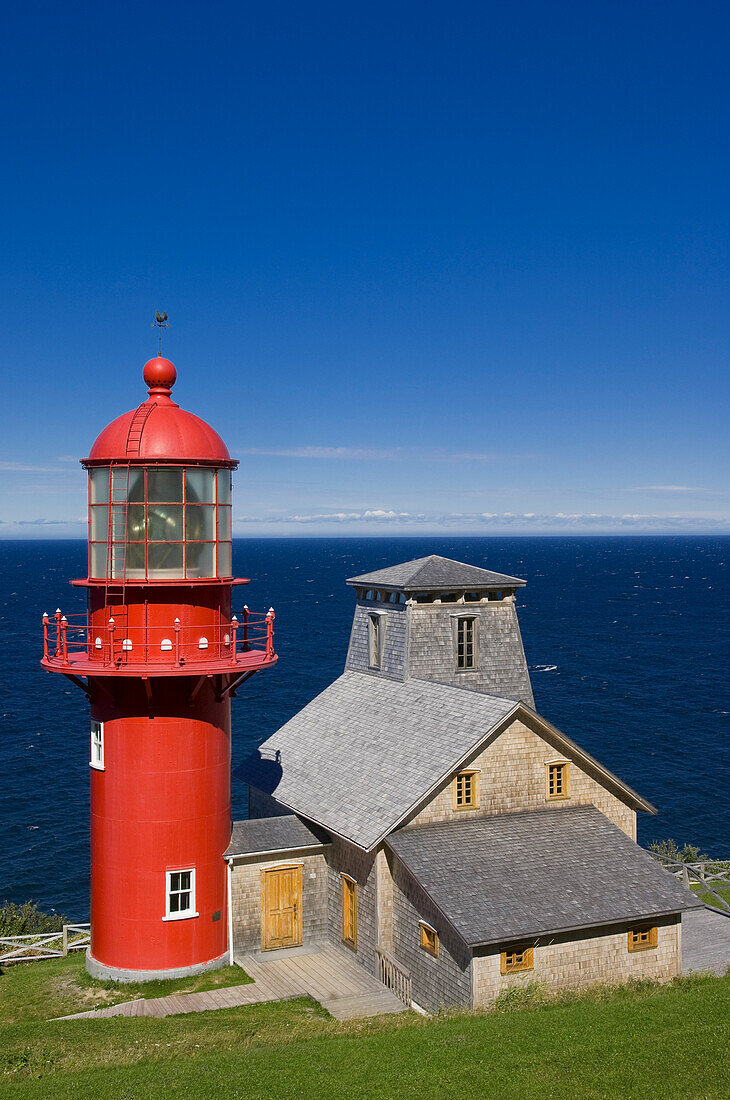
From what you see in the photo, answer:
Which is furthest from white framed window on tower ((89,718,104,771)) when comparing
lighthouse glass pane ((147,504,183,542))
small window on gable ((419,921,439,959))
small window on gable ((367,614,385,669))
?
small window on gable ((367,614,385,669))

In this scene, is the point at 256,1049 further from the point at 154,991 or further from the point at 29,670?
the point at 29,670

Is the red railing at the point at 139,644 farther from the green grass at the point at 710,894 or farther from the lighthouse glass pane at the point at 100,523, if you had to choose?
the green grass at the point at 710,894

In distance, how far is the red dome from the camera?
22.0m

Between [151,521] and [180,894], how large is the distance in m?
9.28

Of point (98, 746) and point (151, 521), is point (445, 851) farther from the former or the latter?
point (151, 521)

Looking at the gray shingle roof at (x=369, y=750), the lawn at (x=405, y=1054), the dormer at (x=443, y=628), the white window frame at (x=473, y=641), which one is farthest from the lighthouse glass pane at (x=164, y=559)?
the white window frame at (x=473, y=641)

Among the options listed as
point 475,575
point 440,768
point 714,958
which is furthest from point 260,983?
point 475,575

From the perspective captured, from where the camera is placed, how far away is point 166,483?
21922mm

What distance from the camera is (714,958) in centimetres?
2480

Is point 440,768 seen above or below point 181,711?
below

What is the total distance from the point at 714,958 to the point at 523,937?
712cm

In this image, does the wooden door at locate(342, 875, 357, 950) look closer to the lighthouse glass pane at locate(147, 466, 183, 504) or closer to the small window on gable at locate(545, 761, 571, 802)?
the small window on gable at locate(545, 761, 571, 802)

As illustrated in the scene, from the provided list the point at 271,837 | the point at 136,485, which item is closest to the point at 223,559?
the point at 136,485

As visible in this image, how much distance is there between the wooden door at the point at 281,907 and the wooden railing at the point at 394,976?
10.1 feet
